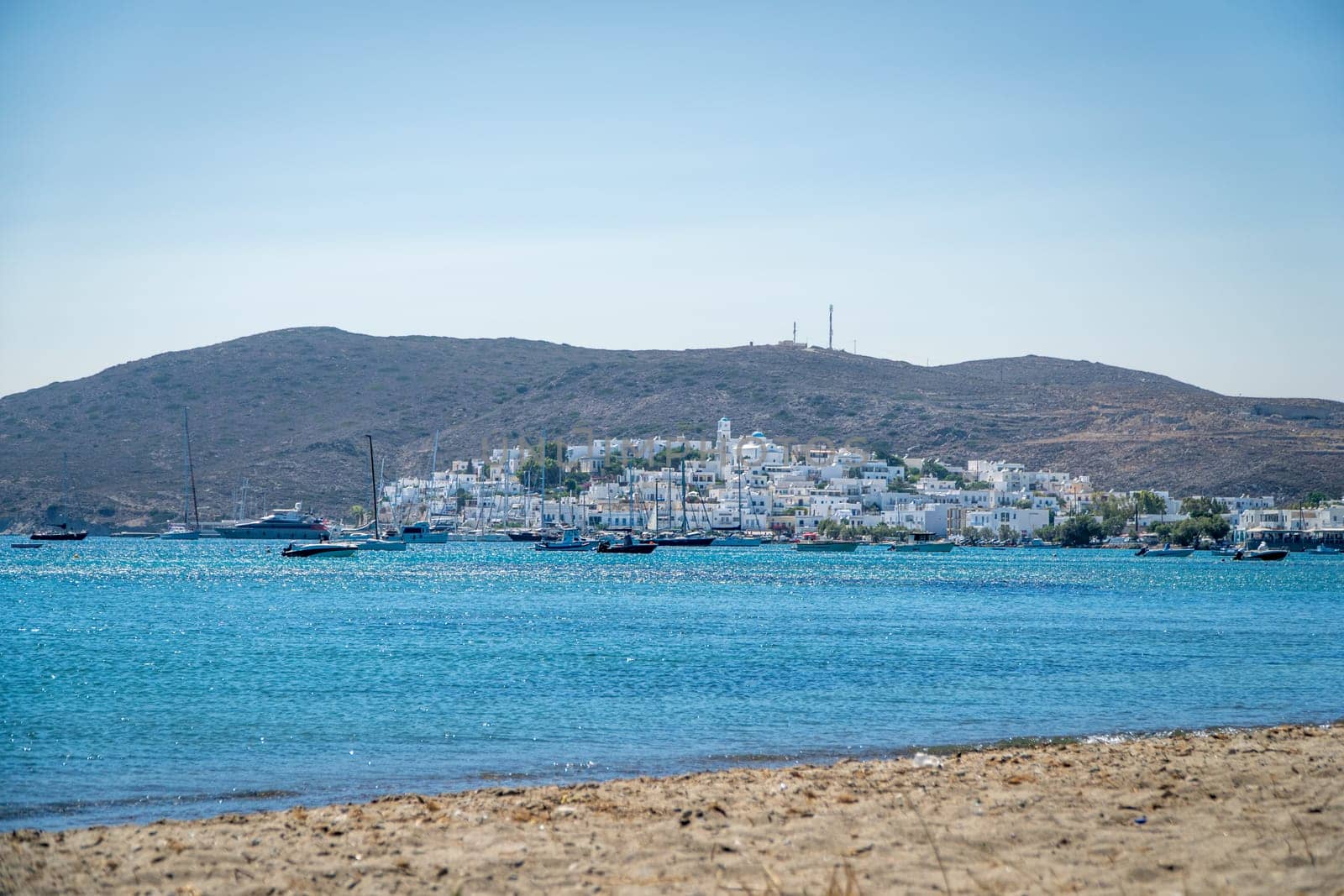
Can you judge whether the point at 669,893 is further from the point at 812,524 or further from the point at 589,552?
the point at 812,524

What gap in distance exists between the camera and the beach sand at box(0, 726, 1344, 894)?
26.6 ft

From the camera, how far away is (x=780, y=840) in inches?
361

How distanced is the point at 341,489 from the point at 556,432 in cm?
4385

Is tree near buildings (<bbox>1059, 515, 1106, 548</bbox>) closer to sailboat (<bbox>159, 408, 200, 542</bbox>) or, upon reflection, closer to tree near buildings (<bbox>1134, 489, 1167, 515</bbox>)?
tree near buildings (<bbox>1134, 489, 1167, 515</bbox>)

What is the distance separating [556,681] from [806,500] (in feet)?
435

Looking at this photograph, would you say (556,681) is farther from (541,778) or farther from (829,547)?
(829,547)

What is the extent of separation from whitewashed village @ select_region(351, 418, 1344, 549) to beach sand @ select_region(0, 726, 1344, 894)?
354 feet

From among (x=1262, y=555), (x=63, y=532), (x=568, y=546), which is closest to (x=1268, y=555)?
(x=1262, y=555)

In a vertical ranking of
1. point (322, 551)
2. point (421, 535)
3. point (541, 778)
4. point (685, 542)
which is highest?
point (541, 778)

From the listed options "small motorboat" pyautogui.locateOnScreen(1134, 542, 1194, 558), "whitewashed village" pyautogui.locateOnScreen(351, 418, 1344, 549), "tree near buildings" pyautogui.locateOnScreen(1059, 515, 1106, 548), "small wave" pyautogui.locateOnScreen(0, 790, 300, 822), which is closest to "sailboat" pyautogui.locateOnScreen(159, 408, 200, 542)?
"whitewashed village" pyautogui.locateOnScreen(351, 418, 1344, 549)

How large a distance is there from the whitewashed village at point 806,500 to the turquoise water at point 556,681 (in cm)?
7854

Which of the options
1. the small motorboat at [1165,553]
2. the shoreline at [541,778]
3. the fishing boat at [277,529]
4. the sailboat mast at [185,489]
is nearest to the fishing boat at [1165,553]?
the small motorboat at [1165,553]

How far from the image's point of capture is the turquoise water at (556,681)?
1436 cm

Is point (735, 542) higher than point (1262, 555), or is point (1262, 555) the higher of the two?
point (735, 542)
